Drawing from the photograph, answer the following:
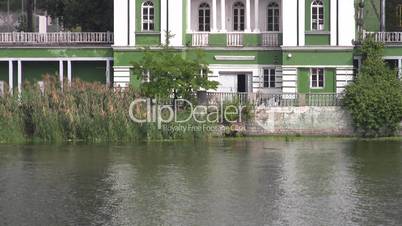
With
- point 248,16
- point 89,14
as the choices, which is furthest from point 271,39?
point 89,14

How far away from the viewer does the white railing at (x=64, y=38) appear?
46125mm

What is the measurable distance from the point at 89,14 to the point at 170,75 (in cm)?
1500

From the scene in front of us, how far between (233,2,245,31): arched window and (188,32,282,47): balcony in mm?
1959

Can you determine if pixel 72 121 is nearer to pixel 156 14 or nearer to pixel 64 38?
pixel 156 14

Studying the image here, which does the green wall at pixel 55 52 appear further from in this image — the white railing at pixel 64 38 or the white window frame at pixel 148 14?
the white window frame at pixel 148 14

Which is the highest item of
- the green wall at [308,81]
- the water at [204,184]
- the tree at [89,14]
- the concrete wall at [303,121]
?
the tree at [89,14]

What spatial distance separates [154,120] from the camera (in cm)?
3797

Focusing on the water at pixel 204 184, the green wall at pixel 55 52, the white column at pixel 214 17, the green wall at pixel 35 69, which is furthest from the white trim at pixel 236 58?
the green wall at pixel 35 69

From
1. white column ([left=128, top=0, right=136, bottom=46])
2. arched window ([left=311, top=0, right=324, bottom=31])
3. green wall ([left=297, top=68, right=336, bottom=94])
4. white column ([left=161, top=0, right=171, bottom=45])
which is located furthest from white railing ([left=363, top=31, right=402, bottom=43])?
white column ([left=128, top=0, right=136, bottom=46])

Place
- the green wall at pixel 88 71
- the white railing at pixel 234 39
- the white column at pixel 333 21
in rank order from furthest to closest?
the green wall at pixel 88 71 → the white railing at pixel 234 39 → the white column at pixel 333 21

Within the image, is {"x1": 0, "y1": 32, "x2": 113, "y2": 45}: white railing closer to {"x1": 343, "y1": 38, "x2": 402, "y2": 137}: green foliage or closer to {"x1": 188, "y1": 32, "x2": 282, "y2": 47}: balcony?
{"x1": 188, "y1": 32, "x2": 282, "y2": 47}: balcony

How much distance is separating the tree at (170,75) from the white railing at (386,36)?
847cm

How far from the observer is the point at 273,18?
152 feet

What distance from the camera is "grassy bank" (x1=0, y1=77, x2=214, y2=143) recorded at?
1480 inches
